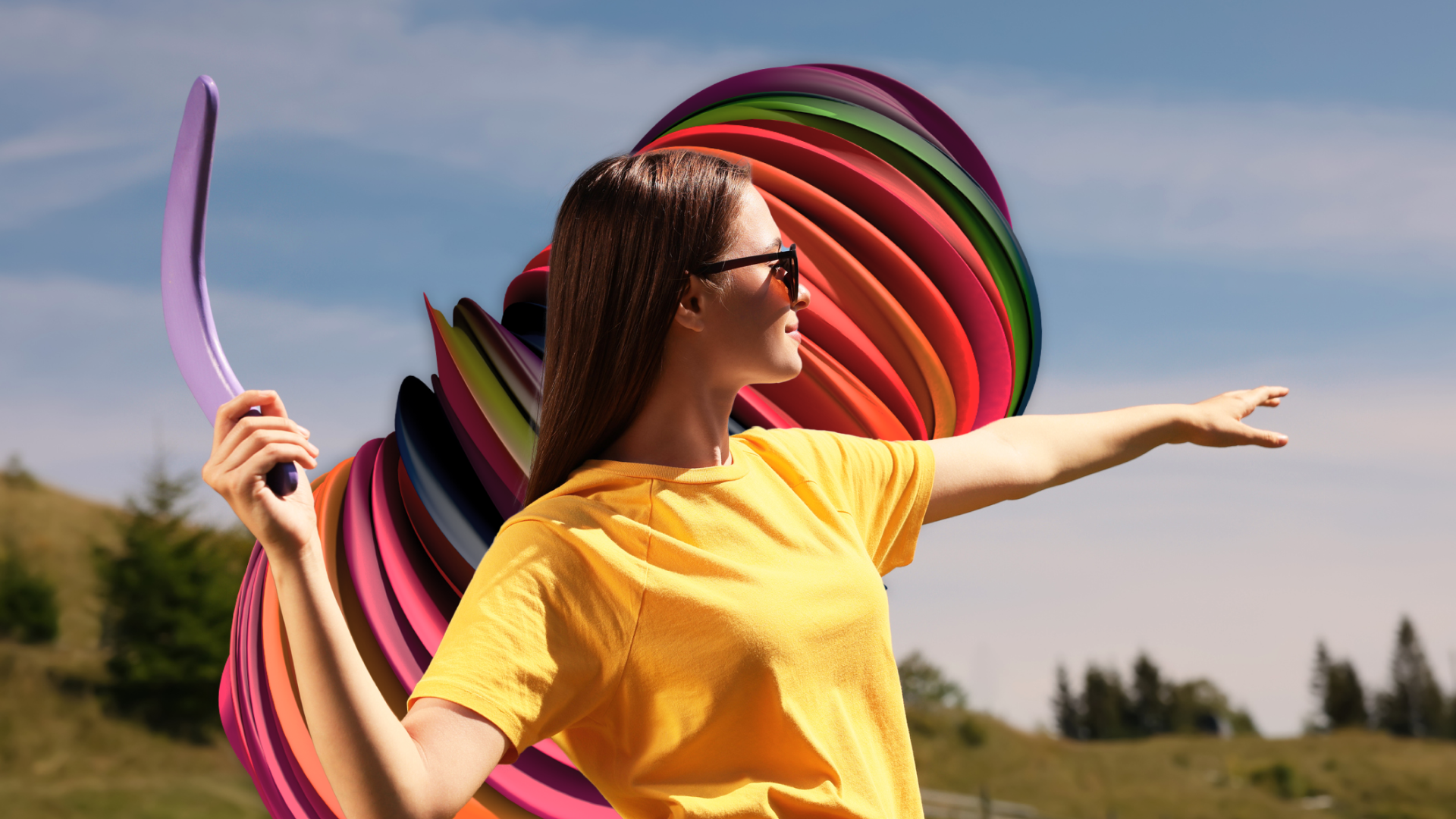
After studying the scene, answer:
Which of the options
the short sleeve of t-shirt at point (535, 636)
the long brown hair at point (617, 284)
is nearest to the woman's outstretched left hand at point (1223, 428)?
the long brown hair at point (617, 284)

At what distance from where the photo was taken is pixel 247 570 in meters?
2.52

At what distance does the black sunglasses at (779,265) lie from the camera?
1.92m

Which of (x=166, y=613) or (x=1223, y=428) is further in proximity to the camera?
(x=166, y=613)

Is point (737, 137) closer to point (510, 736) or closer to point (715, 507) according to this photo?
point (715, 507)

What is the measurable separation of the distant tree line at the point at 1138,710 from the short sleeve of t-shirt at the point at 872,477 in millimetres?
51888

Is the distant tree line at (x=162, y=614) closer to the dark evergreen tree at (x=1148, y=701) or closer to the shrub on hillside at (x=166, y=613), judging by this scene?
the shrub on hillside at (x=166, y=613)

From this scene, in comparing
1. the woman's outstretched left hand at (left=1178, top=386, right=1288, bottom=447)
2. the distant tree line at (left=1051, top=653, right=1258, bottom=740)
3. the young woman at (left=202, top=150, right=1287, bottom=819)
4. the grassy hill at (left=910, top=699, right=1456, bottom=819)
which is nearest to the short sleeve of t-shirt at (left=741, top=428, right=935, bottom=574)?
the young woman at (left=202, top=150, right=1287, bottom=819)

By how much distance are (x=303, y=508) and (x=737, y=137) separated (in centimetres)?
200

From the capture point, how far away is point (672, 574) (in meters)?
1.77

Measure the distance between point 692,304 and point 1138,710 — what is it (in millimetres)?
55482

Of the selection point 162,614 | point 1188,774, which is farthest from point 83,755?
point 1188,774

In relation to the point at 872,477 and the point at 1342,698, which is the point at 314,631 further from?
the point at 1342,698

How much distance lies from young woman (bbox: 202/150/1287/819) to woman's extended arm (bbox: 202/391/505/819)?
0.11 feet

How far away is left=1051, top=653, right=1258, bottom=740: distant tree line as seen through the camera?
50969 mm
